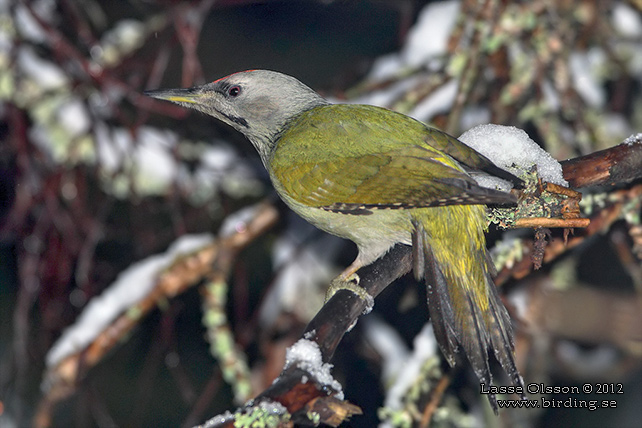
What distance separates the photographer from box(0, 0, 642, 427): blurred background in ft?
11.1

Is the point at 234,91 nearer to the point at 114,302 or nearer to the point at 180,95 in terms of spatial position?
the point at 180,95

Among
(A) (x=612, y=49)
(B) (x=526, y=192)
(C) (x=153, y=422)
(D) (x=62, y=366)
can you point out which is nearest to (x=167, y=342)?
(D) (x=62, y=366)

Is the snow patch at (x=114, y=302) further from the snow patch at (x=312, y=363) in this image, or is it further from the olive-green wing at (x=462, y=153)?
the snow patch at (x=312, y=363)

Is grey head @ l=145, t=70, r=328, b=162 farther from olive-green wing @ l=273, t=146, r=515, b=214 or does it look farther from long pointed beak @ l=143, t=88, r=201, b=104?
olive-green wing @ l=273, t=146, r=515, b=214

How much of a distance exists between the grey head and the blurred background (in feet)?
1.54

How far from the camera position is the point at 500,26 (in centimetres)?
350

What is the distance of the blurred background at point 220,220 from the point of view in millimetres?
3383

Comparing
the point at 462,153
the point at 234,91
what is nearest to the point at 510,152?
the point at 462,153

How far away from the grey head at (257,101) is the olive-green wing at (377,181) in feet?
1.43

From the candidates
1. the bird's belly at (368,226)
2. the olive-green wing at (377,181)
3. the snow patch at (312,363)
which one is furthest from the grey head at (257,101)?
the snow patch at (312,363)

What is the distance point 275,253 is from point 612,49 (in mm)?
2461

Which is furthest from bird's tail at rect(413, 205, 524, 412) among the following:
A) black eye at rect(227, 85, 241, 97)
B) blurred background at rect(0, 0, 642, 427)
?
black eye at rect(227, 85, 241, 97)

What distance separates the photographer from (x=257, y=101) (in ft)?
10.3

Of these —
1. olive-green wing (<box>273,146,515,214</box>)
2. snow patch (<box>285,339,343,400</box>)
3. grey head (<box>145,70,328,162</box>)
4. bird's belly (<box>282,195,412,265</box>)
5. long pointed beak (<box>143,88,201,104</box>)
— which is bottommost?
snow patch (<box>285,339,343,400</box>)
